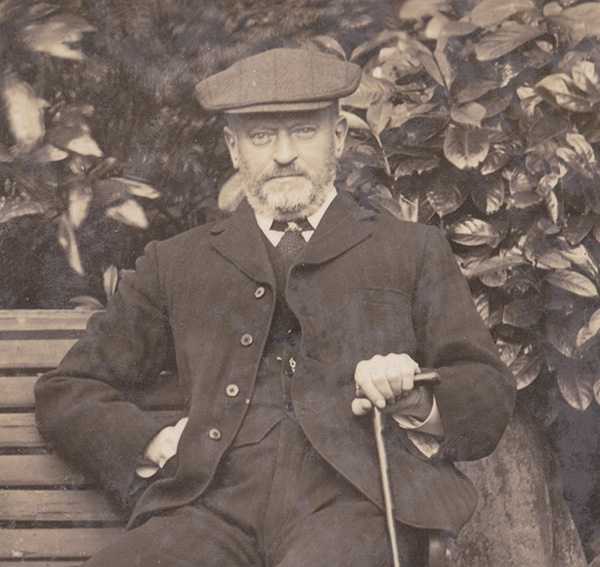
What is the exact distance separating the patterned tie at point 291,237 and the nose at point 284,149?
15 centimetres

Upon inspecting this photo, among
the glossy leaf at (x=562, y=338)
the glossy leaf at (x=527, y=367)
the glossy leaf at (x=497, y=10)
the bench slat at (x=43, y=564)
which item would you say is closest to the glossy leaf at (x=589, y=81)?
the glossy leaf at (x=497, y=10)

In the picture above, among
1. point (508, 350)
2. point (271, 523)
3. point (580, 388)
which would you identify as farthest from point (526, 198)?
point (271, 523)

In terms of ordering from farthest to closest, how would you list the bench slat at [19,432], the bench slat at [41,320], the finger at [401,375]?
the bench slat at [41,320] < the bench slat at [19,432] < the finger at [401,375]

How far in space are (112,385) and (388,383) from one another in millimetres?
697

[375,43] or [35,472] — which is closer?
[35,472]

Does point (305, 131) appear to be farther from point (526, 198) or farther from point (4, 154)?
point (4, 154)

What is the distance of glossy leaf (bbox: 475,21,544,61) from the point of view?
2568mm

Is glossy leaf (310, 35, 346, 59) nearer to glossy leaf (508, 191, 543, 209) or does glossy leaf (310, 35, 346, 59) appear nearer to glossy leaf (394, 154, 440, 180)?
glossy leaf (394, 154, 440, 180)

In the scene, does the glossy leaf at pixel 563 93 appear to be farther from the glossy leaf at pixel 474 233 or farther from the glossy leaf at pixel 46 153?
the glossy leaf at pixel 46 153

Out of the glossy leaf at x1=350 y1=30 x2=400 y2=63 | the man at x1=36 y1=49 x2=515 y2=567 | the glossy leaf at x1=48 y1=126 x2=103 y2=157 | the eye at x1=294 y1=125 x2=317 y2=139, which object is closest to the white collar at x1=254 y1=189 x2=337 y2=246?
the man at x1=36 y1=49 x2=515 y2=567

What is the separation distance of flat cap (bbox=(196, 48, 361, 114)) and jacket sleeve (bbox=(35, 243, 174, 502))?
1.42 ft

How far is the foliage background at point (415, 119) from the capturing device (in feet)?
8.38

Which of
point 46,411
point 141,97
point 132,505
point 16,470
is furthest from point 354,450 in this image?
point 141,97

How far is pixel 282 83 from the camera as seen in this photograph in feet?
6.98
